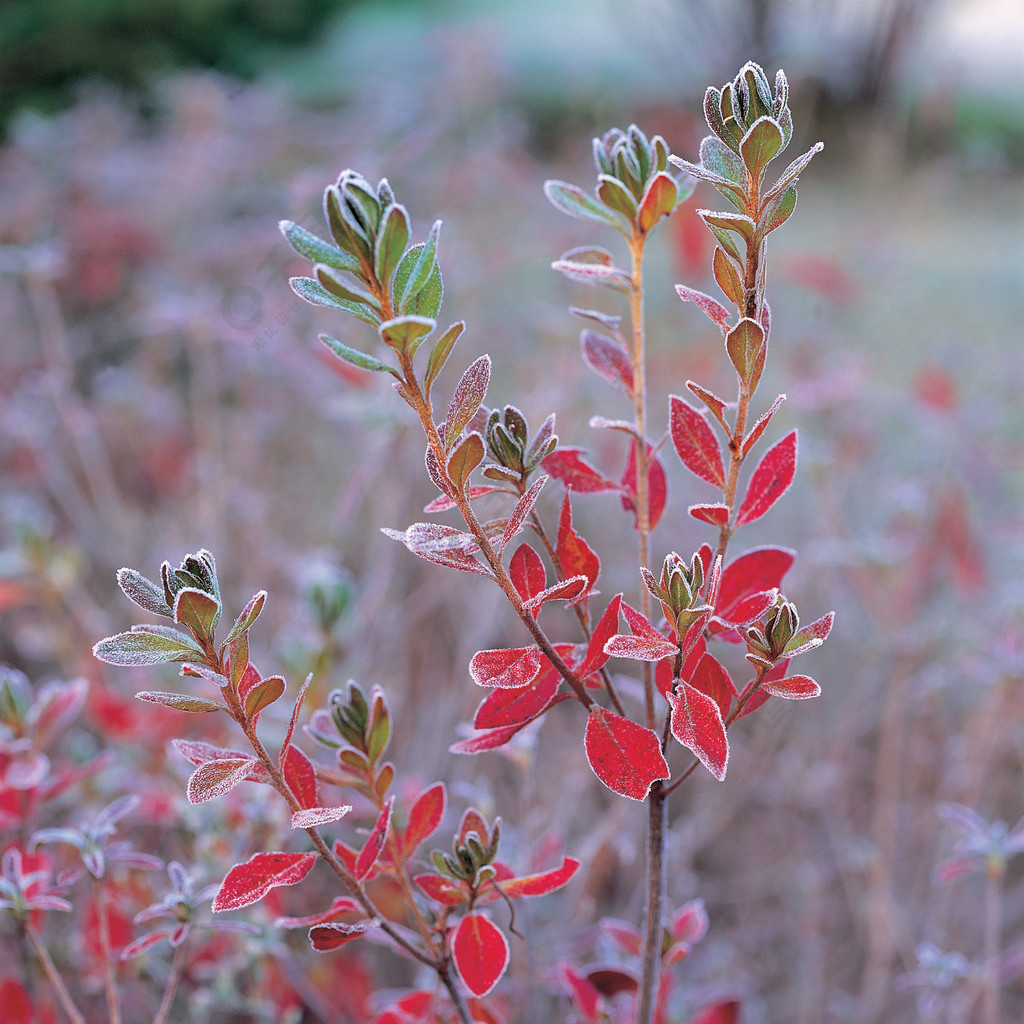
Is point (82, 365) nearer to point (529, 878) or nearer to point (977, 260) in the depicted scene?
point (529, 878)

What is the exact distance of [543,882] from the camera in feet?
1.54

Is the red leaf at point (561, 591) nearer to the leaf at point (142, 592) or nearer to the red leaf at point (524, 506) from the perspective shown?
the red leaf at point (524, 506)

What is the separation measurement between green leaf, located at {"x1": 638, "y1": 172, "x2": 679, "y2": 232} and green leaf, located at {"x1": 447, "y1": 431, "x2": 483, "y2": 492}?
0.45 feet

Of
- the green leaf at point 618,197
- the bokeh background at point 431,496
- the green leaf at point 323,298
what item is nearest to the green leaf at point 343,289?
the green leaf at point 323,298

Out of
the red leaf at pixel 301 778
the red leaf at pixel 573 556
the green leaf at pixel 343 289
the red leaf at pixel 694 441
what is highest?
the green leaf at pixel 343 289

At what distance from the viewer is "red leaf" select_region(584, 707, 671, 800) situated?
1.30 ft

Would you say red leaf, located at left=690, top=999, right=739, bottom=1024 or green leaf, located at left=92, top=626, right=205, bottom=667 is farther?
red leaf, located at left=690, top=999, right=739, bottom=1024

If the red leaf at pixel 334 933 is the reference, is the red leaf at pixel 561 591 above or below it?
above

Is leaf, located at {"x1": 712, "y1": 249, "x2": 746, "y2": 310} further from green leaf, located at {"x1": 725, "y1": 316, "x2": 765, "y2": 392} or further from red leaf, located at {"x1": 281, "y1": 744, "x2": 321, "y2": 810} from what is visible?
red leaf, located at {"x1": 281, "y1": 744, "x2": 321, "y2": 810}

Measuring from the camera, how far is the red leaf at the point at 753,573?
1.57 ft

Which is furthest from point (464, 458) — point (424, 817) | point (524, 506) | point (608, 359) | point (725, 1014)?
point (725, 1014)

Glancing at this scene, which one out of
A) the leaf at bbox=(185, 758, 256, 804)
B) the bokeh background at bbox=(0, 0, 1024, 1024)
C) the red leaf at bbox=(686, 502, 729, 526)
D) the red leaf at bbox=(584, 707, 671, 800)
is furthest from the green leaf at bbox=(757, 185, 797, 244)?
the bokeh background at bbox=(0, 0, 1024, 1024)

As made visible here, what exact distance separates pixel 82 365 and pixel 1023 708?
2310 millimetres

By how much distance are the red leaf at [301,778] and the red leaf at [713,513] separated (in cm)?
23
